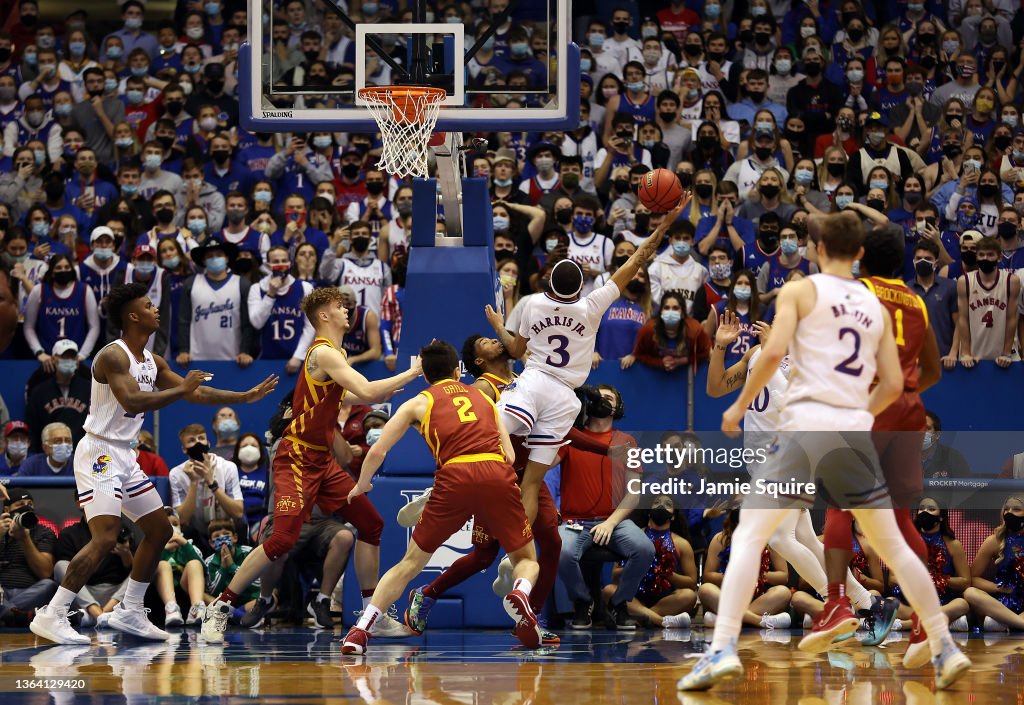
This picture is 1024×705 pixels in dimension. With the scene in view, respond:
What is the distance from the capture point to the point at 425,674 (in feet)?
26.5

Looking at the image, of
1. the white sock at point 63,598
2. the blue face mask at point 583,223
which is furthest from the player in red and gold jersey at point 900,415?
the blue face mask at point 583,223

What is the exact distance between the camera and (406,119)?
10.8 meters

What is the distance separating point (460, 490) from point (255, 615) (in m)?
3.03

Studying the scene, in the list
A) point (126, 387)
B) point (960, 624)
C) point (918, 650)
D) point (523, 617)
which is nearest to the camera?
point (918, 650)

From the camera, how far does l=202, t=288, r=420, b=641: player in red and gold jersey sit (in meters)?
9.76

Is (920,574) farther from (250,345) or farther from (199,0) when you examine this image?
(199,0)

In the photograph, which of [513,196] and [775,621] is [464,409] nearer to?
[775,621]

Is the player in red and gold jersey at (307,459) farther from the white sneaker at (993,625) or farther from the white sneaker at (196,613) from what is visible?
the white sneaker at (993,625)

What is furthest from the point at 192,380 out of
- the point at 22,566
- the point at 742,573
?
the point at 742,573

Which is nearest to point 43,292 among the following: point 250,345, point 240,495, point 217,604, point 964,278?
point 250,345

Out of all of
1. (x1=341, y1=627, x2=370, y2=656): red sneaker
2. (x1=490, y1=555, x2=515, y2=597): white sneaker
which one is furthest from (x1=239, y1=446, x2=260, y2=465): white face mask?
(x1=341, y1=627, x2=370, y2=656): red sneaker

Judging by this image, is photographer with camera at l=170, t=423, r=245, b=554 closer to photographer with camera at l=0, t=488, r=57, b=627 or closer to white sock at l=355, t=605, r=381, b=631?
photographer with camera at l=0, t=488, r=57, b=627

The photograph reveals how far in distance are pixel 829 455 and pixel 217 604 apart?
4837mm

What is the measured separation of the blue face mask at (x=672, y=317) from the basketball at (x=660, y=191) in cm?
229
